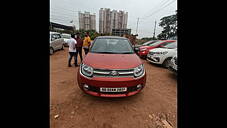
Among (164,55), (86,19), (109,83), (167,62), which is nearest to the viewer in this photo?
(109,83)

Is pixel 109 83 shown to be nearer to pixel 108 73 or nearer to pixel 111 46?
pixel 108 73

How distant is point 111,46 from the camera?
275 centimetres

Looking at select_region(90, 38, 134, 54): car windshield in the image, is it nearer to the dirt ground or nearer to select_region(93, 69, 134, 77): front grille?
select_region(93, 69, 134, 77): front grille

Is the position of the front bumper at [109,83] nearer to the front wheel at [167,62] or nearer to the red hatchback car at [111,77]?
the red hatchback car at [111,77]

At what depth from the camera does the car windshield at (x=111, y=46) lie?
8.34 ft

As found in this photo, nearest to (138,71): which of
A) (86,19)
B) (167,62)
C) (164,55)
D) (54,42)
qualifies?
(164,55)

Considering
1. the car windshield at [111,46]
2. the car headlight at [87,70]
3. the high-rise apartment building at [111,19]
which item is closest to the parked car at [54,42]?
the car windshield at [111,46]

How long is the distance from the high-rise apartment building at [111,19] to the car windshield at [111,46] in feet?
136

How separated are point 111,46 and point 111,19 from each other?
44.2m
